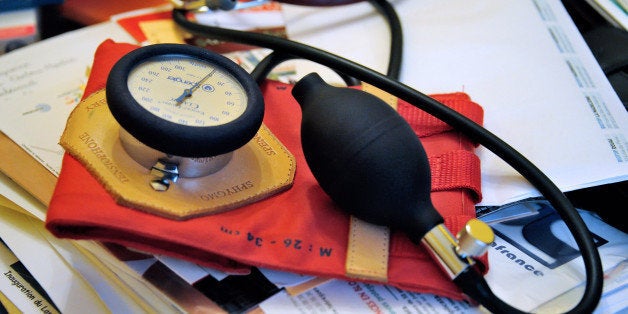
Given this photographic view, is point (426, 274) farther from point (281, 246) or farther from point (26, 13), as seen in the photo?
point (26, 13)

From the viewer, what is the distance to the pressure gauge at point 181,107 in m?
0.42

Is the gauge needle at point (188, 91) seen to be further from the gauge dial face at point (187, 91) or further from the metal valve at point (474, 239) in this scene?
the metal valve at point (474, 239)

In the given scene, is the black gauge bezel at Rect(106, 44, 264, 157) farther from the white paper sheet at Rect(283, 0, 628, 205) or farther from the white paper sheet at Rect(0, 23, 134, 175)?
the white paper sheet at Rect(283, 0, 628, 205)

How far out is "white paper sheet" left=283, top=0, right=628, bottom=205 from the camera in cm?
60

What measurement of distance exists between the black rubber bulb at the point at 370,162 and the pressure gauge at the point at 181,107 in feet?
0.19

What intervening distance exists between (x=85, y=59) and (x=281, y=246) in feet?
1.45

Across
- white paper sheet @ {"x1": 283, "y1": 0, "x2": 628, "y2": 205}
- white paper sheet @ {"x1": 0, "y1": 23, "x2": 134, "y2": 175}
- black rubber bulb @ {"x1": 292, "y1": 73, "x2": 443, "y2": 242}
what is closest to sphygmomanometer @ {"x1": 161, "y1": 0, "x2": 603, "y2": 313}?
black rubber bulb @ {"x1": 292, "y1": 73, "x2": 443, "y2": 242}

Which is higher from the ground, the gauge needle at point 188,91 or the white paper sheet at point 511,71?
the gauge needle at point 188,91

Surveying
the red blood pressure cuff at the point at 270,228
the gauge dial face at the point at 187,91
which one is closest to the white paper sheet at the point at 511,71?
the red blood pressure cuff at the point at 270,228

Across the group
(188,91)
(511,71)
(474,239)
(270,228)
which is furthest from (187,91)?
(511,71)

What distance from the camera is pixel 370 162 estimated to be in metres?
0.43

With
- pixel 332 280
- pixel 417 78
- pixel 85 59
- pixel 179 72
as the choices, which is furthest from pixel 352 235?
pixel 85 59

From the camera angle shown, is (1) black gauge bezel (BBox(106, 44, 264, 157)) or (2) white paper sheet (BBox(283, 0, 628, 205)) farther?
(2) white paper sheet (BBox(283, 0, 628, 205))

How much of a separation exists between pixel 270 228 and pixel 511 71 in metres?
0.42
